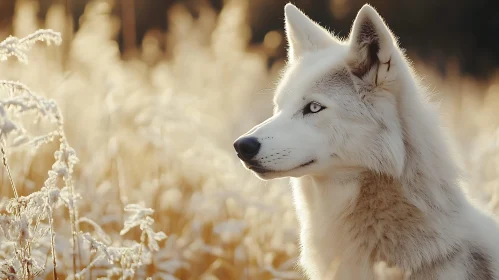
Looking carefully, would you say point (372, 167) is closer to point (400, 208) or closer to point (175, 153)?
point (400, 208)

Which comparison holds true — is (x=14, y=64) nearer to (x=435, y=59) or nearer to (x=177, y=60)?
(x=177, y=60)

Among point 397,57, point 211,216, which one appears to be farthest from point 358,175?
point 211,216

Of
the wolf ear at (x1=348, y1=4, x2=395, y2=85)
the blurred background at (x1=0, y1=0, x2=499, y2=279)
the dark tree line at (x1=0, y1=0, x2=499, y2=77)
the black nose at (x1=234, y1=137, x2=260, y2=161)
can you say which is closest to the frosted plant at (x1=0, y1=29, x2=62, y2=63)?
the black nose at (x1=234, y1=137, x2=260, y2=161)

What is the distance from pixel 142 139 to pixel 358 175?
2124mm

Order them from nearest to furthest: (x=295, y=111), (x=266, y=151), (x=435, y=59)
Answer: (x=266, y=151), (x=295, y=111), (x=435, y=59)

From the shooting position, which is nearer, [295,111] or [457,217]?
[457,217]

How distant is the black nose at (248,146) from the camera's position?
8.13ft

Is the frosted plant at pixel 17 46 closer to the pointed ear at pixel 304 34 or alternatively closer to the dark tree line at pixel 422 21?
the pointed ear at pixel 304 34

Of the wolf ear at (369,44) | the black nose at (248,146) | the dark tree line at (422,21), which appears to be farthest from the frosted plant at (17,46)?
the dark tree line at (422,21)

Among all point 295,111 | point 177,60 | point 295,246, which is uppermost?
point 177,60

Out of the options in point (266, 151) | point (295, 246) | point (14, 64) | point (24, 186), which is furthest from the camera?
point (14, 64)

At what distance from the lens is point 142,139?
14.3 ft

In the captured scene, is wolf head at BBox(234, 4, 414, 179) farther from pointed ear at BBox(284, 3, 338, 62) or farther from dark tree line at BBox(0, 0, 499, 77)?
dark tree line at BBox(0, 0, 499, 77)

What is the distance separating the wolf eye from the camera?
2.70 m
